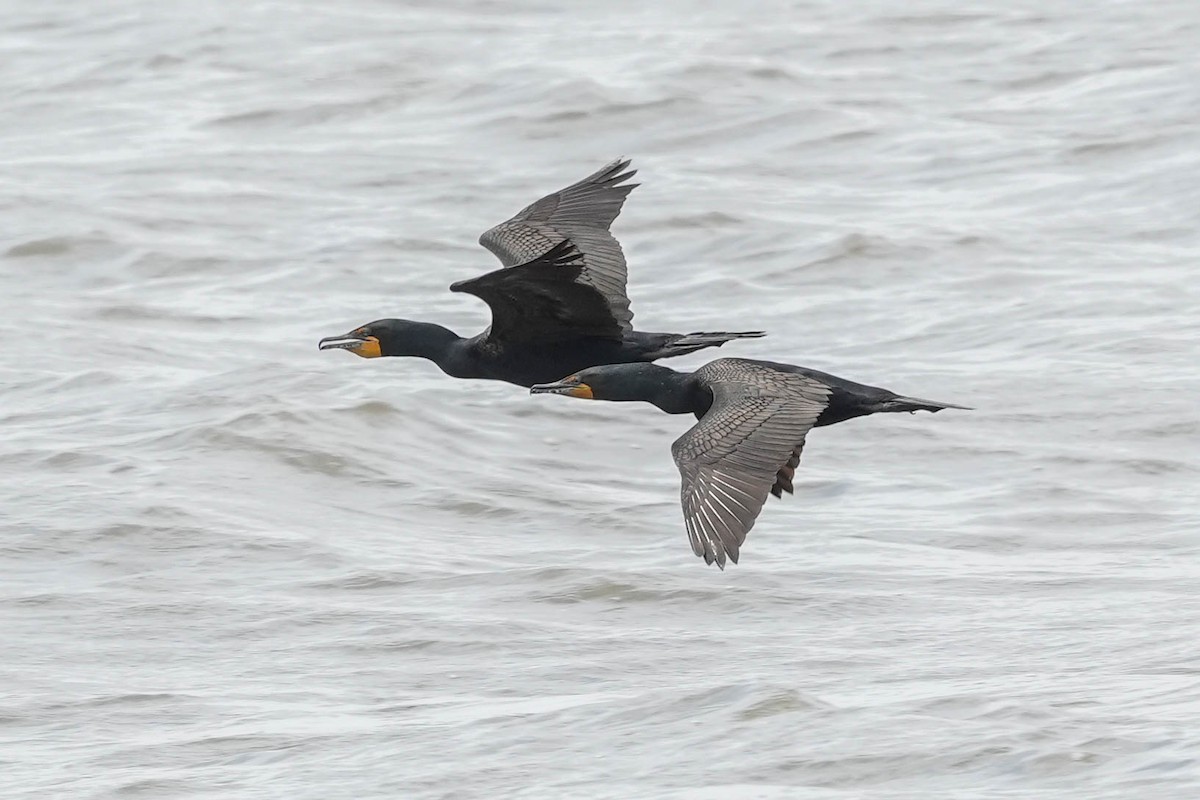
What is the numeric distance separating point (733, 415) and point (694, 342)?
93cm

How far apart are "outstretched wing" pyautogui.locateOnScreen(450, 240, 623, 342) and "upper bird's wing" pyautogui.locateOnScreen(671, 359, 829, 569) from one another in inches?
29.9

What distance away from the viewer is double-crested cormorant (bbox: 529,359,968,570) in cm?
743

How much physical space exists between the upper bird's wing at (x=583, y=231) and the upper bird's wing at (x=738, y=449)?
1206 mm

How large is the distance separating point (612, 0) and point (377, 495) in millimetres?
10695

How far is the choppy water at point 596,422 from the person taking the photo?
8.27 m

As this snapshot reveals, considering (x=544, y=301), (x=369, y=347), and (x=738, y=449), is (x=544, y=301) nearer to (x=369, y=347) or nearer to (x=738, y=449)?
(x=369, y=347)

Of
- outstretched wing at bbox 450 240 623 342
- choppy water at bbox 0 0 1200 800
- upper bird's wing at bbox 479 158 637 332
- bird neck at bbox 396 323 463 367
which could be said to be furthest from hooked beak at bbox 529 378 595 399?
choppy water at bbox 0 0 1200 800

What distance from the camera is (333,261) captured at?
15297 mm

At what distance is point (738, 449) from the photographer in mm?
7695

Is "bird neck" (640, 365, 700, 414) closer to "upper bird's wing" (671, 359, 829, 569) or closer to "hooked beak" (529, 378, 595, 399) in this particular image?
"hooked beak" (529, 378, 595, 399)

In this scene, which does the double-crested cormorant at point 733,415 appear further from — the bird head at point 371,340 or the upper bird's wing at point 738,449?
the bird head at point 371,340

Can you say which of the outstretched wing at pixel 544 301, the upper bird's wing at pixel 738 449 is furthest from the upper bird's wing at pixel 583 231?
the upper bird's wing at pixel 738 449

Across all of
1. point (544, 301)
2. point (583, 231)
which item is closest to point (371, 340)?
point (583, 231)

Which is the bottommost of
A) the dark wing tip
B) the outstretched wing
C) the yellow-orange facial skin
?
the yellow-orange facial skin
